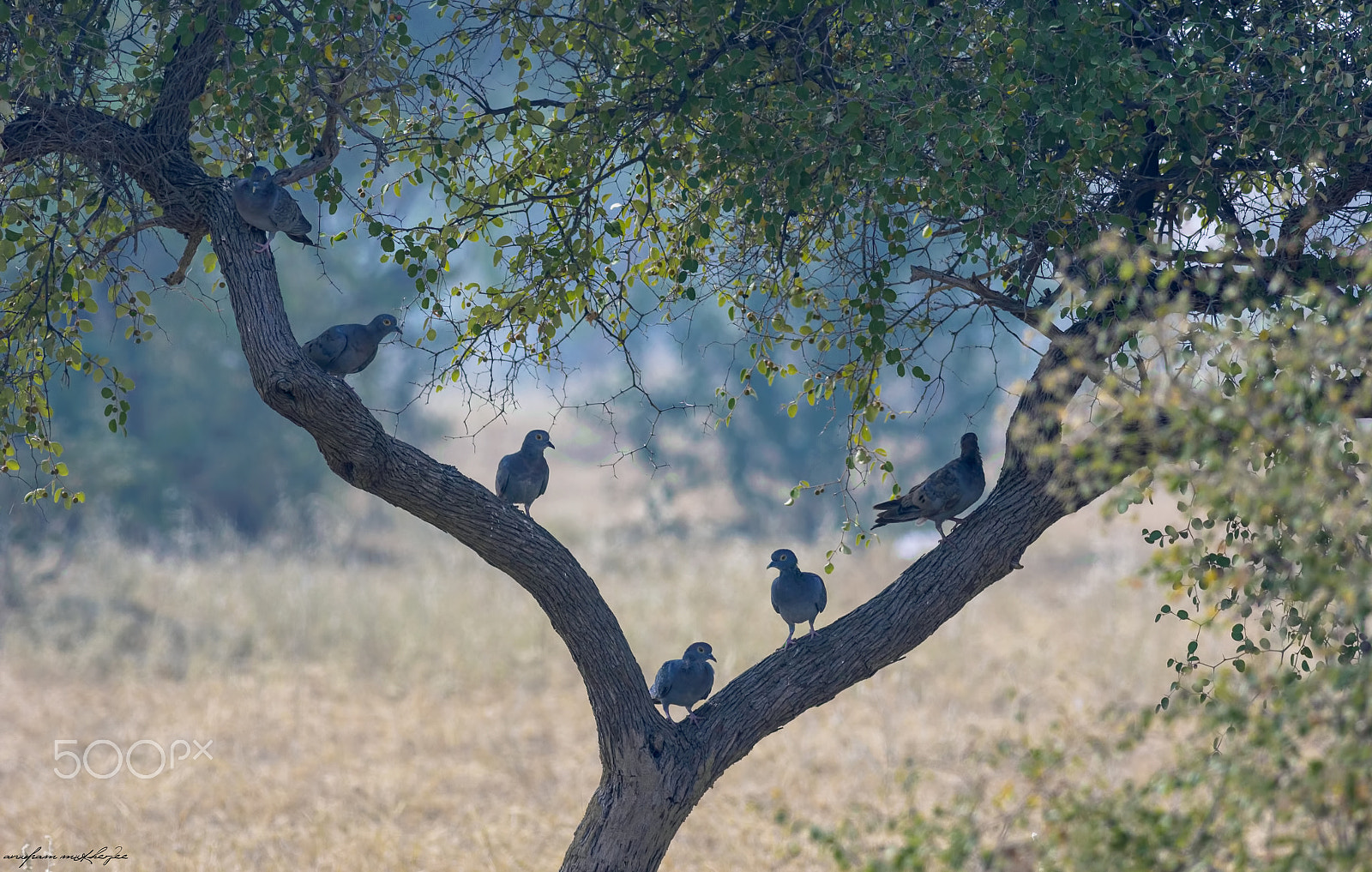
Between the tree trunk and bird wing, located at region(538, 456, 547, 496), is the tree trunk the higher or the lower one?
the lower one

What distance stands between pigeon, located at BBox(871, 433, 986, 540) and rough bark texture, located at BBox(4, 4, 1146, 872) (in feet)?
0.66

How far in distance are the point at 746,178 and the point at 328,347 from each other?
213 centimetres

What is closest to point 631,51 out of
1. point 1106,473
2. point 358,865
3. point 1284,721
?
point 1106,473

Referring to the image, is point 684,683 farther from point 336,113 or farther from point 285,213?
point 336,113

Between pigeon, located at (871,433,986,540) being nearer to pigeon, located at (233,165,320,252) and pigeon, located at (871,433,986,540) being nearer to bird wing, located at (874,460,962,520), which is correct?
bird wing, located at (874,460,962,520)

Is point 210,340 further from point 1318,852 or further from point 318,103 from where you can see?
point 1318,852

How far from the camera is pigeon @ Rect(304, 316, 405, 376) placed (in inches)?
221

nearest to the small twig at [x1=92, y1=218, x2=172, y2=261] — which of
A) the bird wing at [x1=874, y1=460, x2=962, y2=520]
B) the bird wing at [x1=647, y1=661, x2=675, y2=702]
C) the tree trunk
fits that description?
the bird wing at [x1=647, y1=661, x2=675, y2=702]

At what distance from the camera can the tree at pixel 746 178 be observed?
4746 millimetres

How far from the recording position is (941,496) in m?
5.79

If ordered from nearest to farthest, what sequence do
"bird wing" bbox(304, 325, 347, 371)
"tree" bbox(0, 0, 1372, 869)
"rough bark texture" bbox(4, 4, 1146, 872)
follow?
"tree" bbox(0, 0, 1372, 869)
"rough bark texture" bbox(4, 4, 1146, 872)
"bird wing" bbox(304, 325, 347, 371)

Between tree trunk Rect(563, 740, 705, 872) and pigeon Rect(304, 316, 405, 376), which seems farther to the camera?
pigeon Rect(304, 316, 405, 376)

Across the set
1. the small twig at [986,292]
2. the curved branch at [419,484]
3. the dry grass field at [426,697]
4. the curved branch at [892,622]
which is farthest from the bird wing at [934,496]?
the dry grass field at [426,697]

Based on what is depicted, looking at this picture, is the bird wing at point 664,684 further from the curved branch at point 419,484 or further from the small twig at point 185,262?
the small twig at point 185,262
